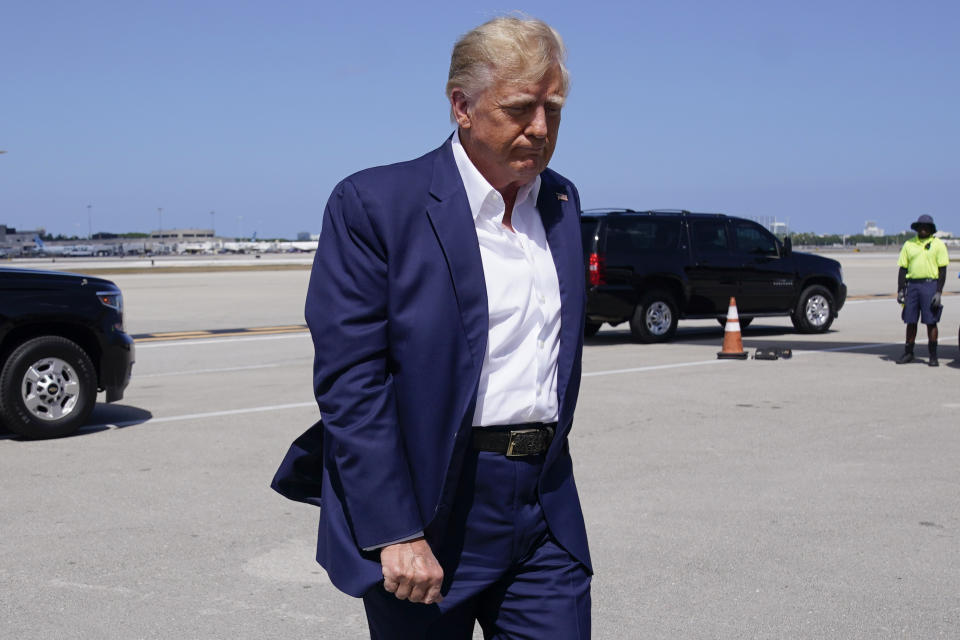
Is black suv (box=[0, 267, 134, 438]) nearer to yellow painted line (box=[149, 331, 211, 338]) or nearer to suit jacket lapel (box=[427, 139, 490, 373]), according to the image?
suit jacket lapel (box=[427, 139, 490, 373])

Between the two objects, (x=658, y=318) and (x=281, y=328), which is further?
(x=281, y=328)

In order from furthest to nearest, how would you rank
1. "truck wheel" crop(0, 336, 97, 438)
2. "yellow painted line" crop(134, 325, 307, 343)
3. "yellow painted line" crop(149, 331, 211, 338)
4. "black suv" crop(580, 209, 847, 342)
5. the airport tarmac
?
"yellow painted line" crop(149, 331, 211, 338), "yellow painted line" crop(134, 325, 307, 343), "black suv" crop(580, 209, 847, 342), "truck wheel" crop(0, 336, 97, 438), the airport tarmac

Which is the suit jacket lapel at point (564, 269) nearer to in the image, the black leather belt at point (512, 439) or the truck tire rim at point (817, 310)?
the black leather belt at point (512, 439)

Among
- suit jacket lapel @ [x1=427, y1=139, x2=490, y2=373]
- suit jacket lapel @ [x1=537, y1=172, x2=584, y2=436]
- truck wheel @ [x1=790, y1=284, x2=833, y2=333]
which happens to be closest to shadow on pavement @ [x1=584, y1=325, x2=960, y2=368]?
truck wheel @ [x1=790, y1=284, x2=833, y2=333]

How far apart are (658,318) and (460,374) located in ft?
48.1

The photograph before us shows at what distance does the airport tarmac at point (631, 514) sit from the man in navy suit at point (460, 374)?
2.11 meters

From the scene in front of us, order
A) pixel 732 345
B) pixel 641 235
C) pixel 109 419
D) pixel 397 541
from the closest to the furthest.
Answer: pixel 397 541 < pixel 109 419 < pixel 732 345 < pixel 641 235

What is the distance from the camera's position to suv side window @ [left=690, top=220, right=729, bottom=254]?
17469mm

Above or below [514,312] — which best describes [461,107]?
above

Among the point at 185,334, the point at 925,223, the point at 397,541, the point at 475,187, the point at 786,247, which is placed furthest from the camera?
the point at 185,334

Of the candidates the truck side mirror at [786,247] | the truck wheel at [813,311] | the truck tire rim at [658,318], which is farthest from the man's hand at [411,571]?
the truck wheel at [813,311]

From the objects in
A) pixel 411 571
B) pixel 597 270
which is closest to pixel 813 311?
pixel 597 270

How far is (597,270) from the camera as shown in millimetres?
16234

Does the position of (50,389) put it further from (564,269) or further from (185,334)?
(185,334)
